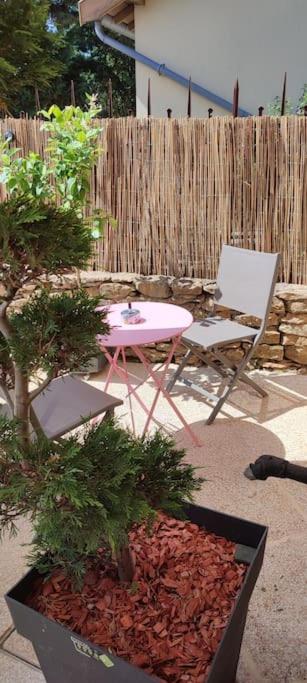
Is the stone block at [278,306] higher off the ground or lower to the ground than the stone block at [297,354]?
higher

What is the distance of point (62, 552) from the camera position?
1335 mm

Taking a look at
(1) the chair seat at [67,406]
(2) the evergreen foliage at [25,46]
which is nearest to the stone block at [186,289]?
(1) the chair seat at [67,406]

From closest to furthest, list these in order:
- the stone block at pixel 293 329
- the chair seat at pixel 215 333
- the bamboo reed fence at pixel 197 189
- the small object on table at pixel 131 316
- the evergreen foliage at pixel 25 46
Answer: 1. the evergreen foliage at pixel 25 46
2. the small object on table at pixel 131 316
3. the chair seat at pixel 215 333
4. the bamboo reed fence at pixel 197 189
5. the stone block at pixel 293 329

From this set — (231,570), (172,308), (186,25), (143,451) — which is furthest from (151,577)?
(186,25)

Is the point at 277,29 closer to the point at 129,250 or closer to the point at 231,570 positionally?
the point at 129,250

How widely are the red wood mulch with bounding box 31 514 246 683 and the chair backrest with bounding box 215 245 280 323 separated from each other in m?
2.00

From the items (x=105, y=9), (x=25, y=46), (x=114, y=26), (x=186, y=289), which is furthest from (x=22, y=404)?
(x=114, y=26)

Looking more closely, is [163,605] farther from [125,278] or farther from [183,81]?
[183,81]

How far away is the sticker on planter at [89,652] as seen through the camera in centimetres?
111

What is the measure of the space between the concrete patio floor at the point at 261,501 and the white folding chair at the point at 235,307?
171mm

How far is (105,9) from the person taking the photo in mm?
6629

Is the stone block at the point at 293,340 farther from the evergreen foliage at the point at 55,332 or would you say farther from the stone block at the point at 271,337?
the evergreen foliage at the point at 55,332

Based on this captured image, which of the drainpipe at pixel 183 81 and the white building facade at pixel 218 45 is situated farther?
the drainpipe at pixel 183 81

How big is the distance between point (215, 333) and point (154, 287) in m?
0.88
